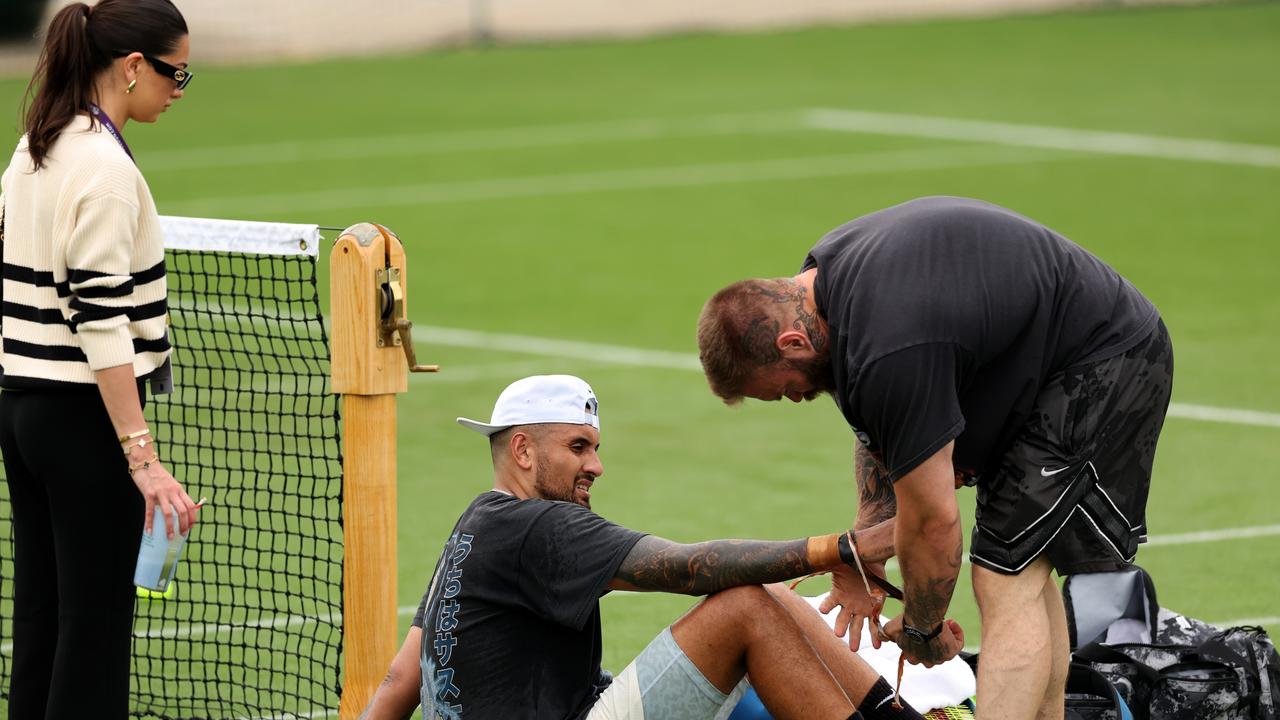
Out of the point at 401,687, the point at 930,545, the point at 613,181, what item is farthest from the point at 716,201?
the point at 930,545

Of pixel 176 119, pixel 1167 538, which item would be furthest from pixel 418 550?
pixel 176 119

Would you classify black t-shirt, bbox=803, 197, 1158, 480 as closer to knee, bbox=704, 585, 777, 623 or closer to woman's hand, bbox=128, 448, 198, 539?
knee, bbox=704, 585, 777, 623

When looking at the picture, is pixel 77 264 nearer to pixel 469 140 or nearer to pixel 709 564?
pixel 709 564

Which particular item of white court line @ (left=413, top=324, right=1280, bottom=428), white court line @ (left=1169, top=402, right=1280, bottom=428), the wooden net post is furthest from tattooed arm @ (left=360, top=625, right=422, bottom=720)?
white court line @ (left=413, top=324, right=1280, bottom=428)

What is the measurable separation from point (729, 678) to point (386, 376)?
4.81 ft

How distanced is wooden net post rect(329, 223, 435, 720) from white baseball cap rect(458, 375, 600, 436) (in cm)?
50

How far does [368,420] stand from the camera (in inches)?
234

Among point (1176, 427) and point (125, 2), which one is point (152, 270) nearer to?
point (125, 2)

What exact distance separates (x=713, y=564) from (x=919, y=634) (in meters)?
0.61

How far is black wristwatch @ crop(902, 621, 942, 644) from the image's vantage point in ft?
17.4

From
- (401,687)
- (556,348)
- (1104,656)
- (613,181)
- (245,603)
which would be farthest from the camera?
(613,181)

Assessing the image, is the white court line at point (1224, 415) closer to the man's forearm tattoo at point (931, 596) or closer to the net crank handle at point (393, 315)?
the man's forearm tattoo at point (931, 596)

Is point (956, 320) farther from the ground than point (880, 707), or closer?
farther from the ground

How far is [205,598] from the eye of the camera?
781 centimetres
